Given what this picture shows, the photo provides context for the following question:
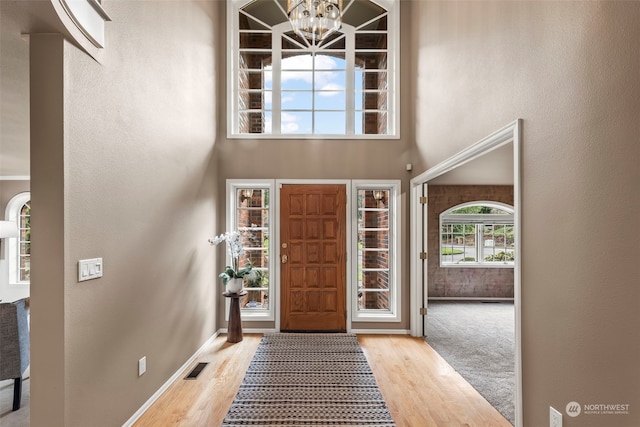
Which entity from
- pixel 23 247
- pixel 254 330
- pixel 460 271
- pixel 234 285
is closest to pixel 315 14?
pixel 234 285

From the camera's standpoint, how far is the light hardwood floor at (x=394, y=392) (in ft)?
7.84

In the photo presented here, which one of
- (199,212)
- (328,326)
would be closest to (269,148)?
(199,212)

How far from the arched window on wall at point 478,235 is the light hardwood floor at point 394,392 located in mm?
3682

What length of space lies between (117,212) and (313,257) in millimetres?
2544

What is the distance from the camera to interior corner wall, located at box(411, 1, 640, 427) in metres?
1.34

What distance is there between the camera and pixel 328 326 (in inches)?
170

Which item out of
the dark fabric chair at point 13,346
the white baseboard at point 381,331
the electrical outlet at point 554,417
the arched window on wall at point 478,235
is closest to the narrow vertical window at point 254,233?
the white baseboard at point 381,331

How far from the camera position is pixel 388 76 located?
14.5 ft

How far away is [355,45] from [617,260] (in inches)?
163

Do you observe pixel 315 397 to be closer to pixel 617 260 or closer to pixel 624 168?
pixel 617 260

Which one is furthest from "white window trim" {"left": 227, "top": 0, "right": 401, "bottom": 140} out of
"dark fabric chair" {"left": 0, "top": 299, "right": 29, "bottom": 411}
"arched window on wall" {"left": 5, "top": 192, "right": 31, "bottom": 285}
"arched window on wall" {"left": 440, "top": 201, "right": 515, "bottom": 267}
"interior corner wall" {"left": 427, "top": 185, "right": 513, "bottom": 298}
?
"arched window on wall" {"left": 5, "top": 192, "right": 31, "bottom": 285}

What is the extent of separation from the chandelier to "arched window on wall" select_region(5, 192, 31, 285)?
19.5 feet

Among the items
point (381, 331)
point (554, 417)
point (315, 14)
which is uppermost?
point (315, 14)

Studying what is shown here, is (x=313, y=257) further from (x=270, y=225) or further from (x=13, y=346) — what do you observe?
(x=13, y=346)
